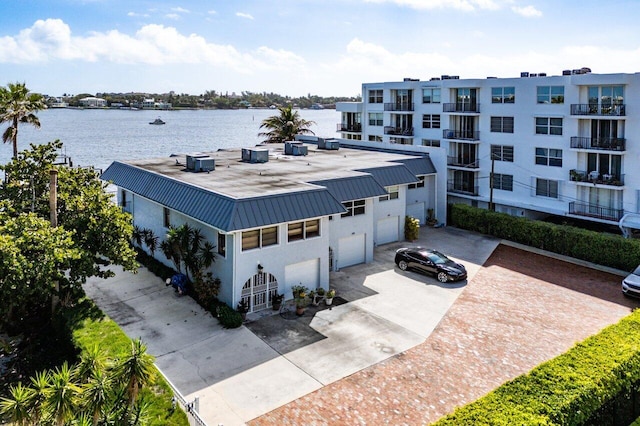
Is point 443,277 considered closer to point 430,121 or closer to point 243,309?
point 243,309

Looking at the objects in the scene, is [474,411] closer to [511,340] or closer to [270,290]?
[511,340]

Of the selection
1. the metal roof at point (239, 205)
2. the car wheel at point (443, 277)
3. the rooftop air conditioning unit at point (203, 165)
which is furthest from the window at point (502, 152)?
the rooftop air conditioning unit at point (203, 165)

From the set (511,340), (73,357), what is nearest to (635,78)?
(511,340)

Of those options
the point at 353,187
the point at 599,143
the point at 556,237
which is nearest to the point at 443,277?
the point at 353,187

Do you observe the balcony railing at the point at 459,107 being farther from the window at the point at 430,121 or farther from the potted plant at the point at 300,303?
the potted plant at the point at 300,303

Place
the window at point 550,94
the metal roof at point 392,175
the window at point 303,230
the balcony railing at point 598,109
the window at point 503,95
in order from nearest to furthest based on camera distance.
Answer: the window at point 303,230
the metal roof at point 392,175
the balcony railing at point 598,109
the window at point 550,94
the window at point 503,95

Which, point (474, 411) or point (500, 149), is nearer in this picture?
point (474, 411)
